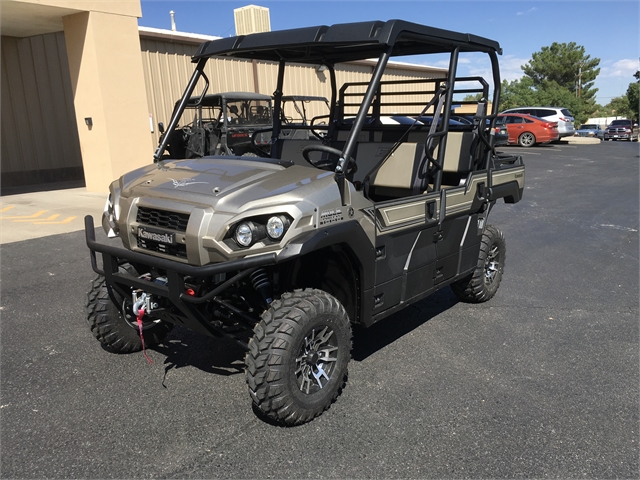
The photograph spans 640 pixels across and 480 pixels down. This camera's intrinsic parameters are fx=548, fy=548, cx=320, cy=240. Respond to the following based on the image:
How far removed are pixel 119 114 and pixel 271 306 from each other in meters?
9.33

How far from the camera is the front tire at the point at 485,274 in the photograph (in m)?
4.82

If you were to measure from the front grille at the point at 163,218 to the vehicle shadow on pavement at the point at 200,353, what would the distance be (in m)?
0.99

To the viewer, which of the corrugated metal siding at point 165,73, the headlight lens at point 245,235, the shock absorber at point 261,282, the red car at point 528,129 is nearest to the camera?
the headlight lens at point 245,235

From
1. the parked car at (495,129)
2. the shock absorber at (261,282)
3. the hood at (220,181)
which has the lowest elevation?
the shock absorber at (261,282)

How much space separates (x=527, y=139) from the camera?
23.8 m

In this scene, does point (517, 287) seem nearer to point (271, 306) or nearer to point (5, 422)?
point (271, 306)

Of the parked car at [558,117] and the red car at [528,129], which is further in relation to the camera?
the parked car at [558,117]

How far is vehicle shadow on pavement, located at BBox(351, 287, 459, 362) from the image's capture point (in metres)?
4.13

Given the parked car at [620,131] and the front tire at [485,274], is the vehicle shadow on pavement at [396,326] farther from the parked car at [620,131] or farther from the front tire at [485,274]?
the parked car at [620,131]

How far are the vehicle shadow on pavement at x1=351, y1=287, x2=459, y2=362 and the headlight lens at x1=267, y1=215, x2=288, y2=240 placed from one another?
4.74 ft

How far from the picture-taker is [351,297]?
3479mm

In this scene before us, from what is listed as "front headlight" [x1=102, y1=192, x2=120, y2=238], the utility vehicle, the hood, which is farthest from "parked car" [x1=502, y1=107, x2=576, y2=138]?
"front headlight" [x1=102, y1=192, x2=120, y2=238]

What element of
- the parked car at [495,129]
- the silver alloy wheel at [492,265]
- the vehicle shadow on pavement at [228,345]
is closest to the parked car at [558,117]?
the parked car at [495,129]

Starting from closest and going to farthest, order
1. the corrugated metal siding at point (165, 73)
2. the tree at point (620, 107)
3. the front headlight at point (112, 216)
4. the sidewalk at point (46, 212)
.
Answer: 1. the front headlight at point (112, 216)
2. the sidewalk at point (46, 212)
3. the corrugated metal siding at point (165, 73)
4. the tree at point (620, 107)
